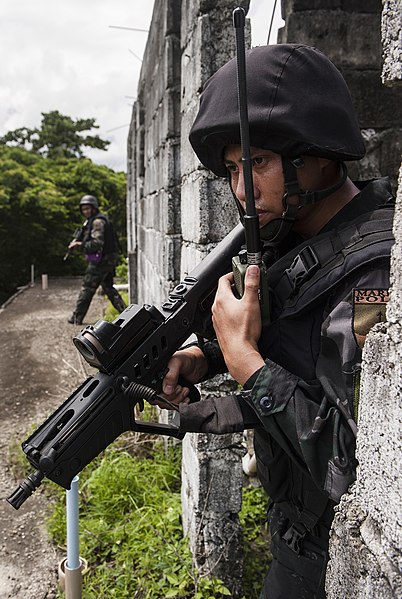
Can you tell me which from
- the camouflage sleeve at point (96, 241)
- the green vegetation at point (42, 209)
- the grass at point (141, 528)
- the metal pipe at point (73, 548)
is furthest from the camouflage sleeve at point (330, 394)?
the green vegetation at point (42, 209)

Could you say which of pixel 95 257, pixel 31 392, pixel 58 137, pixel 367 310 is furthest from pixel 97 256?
pixel 58 137

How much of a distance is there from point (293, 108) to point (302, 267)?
15.2 inches

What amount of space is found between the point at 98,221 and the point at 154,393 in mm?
7141

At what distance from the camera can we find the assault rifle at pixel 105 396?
162 centimetres

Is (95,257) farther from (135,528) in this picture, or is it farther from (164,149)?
(135,528)

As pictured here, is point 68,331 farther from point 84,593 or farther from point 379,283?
point 379,283

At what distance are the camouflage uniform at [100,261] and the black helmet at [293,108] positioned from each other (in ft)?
22.8

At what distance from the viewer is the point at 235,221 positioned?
2693 millimetres

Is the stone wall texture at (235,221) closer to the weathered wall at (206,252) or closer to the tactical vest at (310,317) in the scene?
the weathered wall at (206,252)

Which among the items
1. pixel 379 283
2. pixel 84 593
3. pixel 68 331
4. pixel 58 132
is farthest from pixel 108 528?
pixel 58 132

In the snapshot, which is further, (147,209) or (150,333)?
(147,209)

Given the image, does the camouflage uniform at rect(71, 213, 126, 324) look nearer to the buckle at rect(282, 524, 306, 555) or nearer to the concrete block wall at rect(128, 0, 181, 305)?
the concrete block wall at rect(128, 0, 181, 305)

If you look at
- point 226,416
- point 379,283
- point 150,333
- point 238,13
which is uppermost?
point 238,13

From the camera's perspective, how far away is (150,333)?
1723 mm
